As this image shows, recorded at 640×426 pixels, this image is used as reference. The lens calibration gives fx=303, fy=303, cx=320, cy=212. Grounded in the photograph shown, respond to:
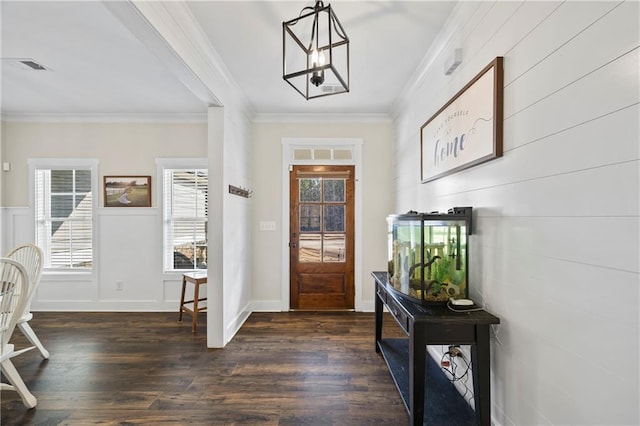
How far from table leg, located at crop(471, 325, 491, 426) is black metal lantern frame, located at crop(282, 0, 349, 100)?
157 cm

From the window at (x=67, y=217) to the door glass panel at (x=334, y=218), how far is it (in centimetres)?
315

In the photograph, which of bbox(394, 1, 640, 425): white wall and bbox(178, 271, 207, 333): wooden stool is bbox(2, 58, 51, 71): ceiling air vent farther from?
bbox(394, 1, 640, 425): white wall

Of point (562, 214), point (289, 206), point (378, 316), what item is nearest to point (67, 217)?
point (289, 206)

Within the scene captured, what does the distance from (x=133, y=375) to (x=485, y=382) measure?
8.33ft

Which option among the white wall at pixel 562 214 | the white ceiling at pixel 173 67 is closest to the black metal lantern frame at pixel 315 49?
the white ceiling at pixel 173 67

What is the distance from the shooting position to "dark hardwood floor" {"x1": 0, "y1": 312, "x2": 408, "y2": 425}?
1.95 m

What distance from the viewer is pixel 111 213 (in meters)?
3.96

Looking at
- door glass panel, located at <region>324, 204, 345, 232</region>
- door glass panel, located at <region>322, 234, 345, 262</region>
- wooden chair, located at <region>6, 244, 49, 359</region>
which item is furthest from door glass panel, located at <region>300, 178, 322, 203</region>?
wooden chair, located at <region>6, 244, 49, 359</region>

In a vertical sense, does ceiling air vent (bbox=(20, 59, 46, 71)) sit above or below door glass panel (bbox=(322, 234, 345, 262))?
above

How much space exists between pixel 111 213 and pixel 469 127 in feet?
13.9

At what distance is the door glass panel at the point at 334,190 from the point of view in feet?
13.3

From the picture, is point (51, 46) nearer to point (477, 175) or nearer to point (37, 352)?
point (37, 352)

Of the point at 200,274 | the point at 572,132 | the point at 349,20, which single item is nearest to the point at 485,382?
the point at 572,132

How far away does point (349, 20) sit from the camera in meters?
2.09
